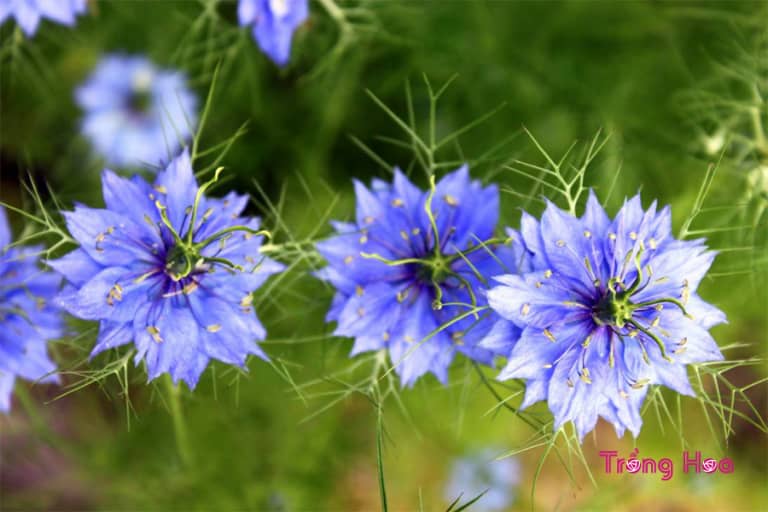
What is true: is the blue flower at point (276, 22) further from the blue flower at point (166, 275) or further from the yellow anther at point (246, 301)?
the yellow anther at point (246, 301)

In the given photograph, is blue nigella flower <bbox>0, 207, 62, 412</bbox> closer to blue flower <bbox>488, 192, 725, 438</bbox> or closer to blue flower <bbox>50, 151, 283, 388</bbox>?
blue flower <bbox>50, 151, 283, 388</bbox>

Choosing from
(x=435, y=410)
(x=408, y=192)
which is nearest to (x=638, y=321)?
(x=408, y=192)

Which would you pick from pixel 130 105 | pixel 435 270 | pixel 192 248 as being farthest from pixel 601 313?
pixel 130 105

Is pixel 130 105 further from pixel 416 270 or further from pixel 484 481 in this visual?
pixel 484 481

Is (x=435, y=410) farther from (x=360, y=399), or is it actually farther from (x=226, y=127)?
(x=226, y=127)

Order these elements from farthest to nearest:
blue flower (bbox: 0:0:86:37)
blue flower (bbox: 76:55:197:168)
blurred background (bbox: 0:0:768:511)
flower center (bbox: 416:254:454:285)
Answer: blue flower (bbox: 76:55:197:168), blurred background (bbox: 0:0:768:511), blue flower (bbox: 0:0:86:37), flower center (bbox: 416:254:454:285)

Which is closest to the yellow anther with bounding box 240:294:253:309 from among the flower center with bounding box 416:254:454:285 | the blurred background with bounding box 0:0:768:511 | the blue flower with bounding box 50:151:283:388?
the blue flower with bounding box 50:151:283:388

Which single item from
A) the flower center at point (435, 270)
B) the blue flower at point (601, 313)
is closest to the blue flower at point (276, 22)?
the flower center at point (435, 270)
